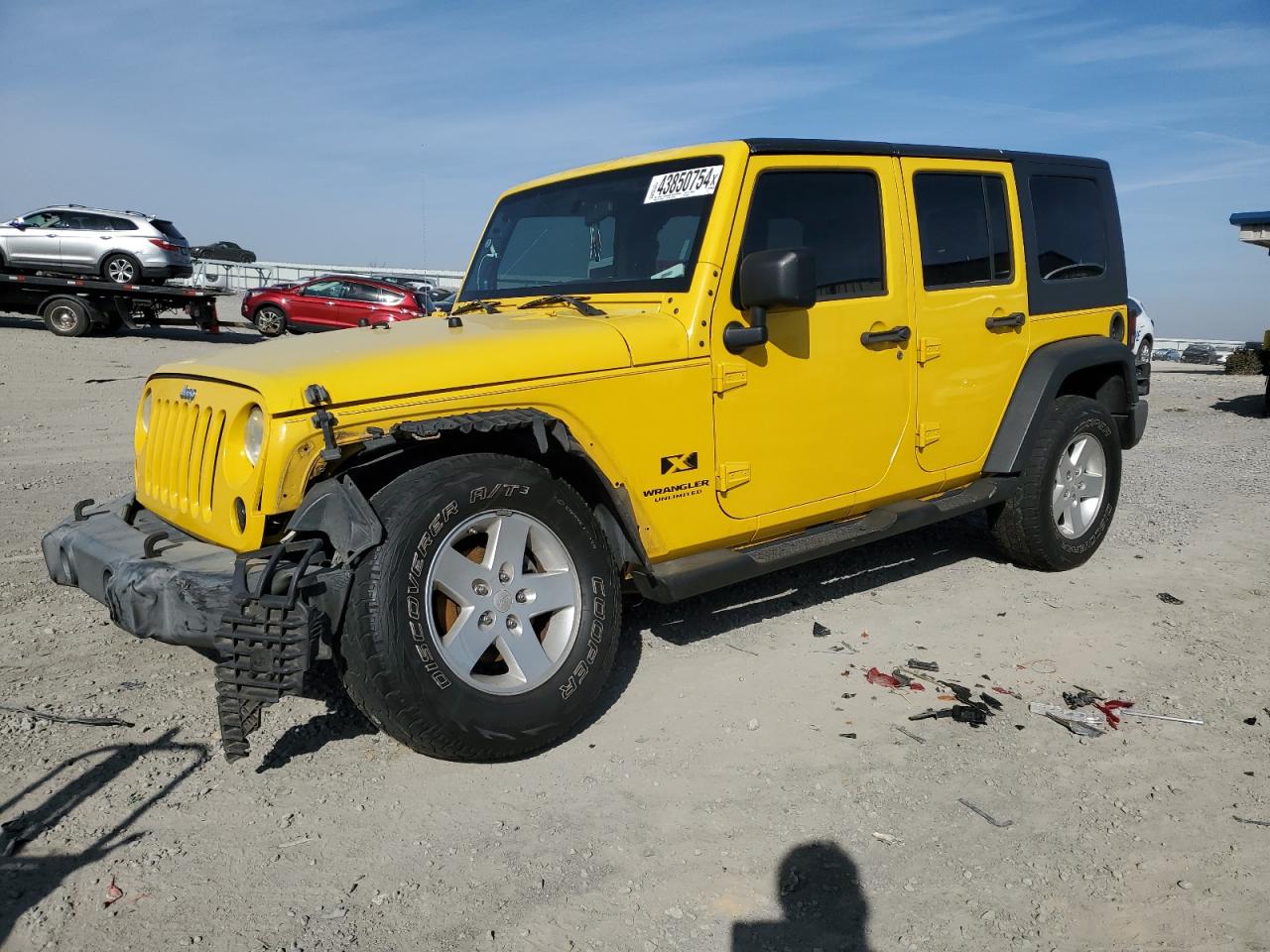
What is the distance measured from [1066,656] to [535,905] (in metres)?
2.86

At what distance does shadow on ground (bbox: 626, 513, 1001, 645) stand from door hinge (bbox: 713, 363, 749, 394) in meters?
1.27

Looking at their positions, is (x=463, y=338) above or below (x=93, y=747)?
above

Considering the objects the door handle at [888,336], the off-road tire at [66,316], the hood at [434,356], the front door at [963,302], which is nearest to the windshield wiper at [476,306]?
the hood at [434,356]

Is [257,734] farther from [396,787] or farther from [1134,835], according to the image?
[1134,835]

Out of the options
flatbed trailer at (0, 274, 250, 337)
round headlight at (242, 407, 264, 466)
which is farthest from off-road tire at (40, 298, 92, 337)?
round headlight at (242, 407, 264, 466)

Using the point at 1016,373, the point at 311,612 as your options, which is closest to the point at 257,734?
the point at 311,612

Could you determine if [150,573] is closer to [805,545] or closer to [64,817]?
[64,817]

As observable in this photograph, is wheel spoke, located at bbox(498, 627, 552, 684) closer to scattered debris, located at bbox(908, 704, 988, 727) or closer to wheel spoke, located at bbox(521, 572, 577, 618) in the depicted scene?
wheel spoke, located at bbox(521, 572, 577, 618)

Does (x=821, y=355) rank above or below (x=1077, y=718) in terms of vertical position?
above

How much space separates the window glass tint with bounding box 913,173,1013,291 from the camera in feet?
15.8

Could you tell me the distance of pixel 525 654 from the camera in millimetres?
3439

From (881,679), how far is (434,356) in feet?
7.42

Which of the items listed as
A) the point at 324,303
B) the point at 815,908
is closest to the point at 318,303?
the point at 324,303

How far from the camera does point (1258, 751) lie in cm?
360
